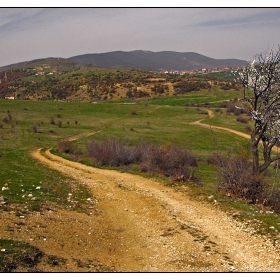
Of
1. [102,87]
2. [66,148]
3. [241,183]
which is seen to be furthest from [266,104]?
[102,87]

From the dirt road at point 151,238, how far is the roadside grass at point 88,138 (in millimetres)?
876

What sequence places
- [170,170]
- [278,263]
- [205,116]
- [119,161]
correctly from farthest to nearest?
[205,116]
[119,161]
[170,170]
[278,263]

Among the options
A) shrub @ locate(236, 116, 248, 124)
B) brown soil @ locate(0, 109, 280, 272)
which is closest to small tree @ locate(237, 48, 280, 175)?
brown soil @ locate(0, 109, 280, 272)

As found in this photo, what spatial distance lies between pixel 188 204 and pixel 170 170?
22.1 ft

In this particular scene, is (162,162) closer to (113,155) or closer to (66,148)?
(113,155)

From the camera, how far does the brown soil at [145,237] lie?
8.21 meters

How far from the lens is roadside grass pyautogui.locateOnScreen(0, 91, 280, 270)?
41.0 ft

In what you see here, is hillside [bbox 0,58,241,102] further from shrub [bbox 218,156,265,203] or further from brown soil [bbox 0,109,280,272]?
brown soil [bbox 0,109,280,272]

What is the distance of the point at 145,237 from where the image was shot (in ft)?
33.7

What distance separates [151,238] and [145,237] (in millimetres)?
184

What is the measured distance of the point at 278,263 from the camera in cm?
825

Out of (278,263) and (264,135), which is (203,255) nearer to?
(278,263)

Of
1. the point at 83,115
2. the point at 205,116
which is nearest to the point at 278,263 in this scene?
the point at 83,115

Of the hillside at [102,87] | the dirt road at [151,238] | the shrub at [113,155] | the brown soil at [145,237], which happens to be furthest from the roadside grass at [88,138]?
the hillside at [102,87]
